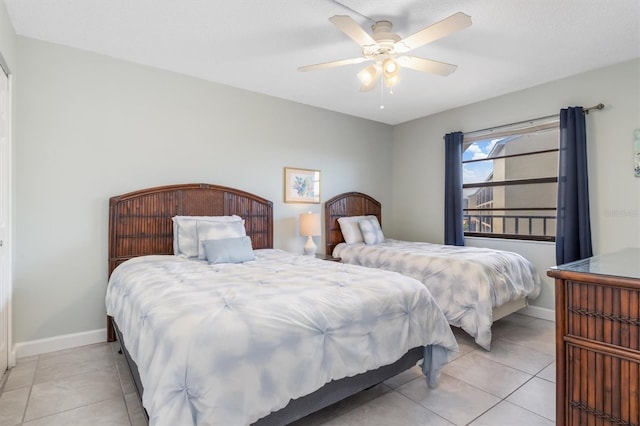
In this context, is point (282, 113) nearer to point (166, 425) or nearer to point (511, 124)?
point (511, 124)

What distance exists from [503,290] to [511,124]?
6.88ft

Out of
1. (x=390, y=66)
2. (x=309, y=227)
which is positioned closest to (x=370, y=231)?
(x=309, y=227)

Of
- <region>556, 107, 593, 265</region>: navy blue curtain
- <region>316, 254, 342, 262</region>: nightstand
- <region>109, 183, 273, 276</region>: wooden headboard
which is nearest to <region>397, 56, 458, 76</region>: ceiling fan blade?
<region>556, 107, 593, 265</region>: navy blue curtain

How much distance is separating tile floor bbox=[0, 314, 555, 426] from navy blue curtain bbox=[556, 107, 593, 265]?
45.3 inches

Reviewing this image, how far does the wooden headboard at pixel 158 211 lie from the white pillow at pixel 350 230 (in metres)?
1.30

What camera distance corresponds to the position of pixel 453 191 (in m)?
4.44

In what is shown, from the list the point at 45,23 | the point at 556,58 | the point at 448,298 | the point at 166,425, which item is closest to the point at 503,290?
the point at 448,298

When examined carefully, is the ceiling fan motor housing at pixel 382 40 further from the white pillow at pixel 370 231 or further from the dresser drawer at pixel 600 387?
the white pillow at pixel 370 231

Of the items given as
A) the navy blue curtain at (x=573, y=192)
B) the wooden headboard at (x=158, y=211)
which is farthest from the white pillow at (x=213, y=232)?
the navy blue curtain at (x=573, y=192)

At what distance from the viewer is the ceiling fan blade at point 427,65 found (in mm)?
2473

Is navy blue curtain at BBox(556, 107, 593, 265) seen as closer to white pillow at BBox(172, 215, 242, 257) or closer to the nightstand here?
the nightstand

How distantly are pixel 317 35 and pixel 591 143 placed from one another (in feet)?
9.66

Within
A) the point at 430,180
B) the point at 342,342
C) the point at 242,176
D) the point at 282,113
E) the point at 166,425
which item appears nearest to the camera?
the point at 166,425

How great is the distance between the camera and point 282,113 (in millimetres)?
4160
